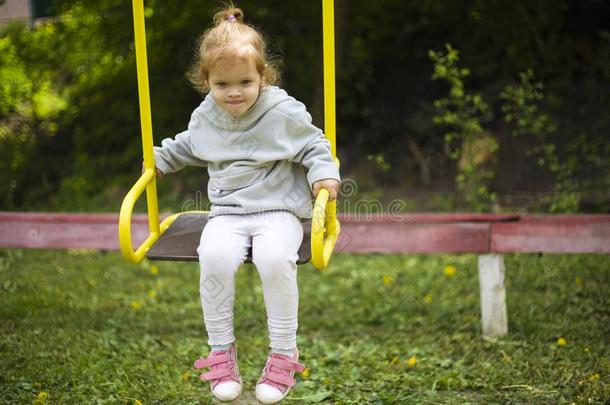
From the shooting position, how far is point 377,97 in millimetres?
6848

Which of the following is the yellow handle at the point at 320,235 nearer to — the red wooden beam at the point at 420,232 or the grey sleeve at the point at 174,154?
the grey sleeve at the point at 174,154

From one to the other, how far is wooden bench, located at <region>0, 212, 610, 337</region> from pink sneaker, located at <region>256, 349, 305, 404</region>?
1499 mm

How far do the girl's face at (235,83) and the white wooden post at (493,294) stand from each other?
5.94 feet

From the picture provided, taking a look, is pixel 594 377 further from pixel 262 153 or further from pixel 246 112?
pixel 246 112

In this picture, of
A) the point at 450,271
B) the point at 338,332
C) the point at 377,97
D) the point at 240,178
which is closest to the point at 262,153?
the point at 240,178

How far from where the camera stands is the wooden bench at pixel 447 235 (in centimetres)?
363

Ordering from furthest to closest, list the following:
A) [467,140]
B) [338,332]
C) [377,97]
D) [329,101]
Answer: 1. [377,97]
2. [467,140]
3. [338,332]
4. [329,101]

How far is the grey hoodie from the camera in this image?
8.45 ft

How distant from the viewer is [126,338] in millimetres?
3820

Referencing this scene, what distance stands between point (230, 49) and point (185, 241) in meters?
0.74

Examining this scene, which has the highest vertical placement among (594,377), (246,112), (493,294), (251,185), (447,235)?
(246,112)

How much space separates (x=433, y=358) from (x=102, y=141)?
408cm

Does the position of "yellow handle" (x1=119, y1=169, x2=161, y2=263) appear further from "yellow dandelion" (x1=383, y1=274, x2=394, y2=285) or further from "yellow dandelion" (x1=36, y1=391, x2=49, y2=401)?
"yellow dandelion" (x1=383, y1=274, x2=394, y2=285)

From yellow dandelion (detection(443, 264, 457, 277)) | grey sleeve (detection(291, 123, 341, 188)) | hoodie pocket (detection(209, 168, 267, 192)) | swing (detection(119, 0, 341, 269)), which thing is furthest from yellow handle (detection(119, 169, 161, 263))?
yellow dandelion (detection(443, 264, 457, 277))
